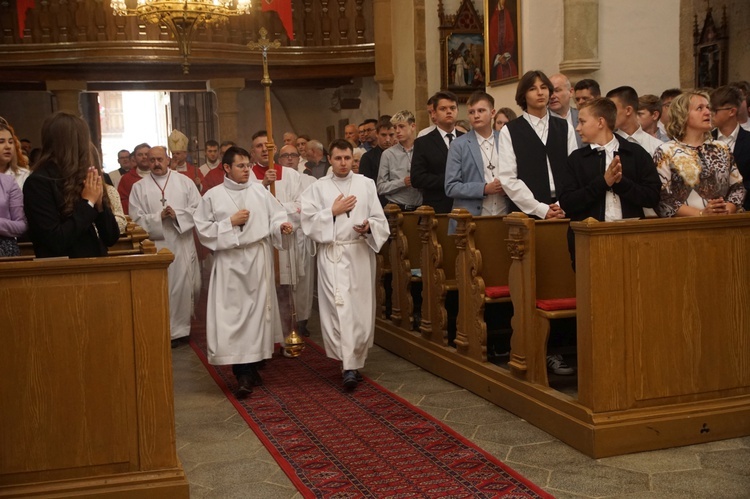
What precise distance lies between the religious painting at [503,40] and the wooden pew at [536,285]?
4.63 metres

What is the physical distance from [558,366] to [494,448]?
129 cm

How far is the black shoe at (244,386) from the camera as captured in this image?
20.5 feet

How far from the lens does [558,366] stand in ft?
19.6

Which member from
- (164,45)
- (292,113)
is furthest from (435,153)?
(292,113)

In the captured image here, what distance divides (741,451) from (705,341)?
58cm

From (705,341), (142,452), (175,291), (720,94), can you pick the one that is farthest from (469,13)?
(142,452)

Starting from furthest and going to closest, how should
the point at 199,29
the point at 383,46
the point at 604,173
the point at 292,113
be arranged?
the point at 292,113 < the point at 383,46 < the point at 199,29 < the point at 604,173

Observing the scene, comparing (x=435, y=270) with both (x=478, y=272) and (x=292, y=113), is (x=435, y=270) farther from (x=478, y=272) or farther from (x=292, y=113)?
(x=292, y=113)

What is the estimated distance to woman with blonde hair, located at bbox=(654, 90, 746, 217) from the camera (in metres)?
4.99

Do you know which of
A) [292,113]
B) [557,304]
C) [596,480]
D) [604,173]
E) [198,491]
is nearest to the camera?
[596,480]

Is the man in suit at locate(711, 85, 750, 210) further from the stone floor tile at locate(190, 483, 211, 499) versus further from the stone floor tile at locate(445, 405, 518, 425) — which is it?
the stone floor tile at locate(190, 483, 211, 499)

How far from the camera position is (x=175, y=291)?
8586mm

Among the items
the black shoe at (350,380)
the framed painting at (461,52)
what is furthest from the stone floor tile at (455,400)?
the framed painting at (461,52)

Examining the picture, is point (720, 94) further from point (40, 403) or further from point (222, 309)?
point (40, 403)
